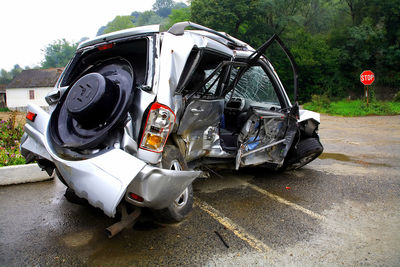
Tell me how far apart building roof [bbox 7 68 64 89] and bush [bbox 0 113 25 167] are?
3940 cm

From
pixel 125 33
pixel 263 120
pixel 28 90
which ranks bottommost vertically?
pixel 263 120

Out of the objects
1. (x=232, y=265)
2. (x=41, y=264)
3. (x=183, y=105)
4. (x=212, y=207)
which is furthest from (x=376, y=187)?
(x=41, y=264)

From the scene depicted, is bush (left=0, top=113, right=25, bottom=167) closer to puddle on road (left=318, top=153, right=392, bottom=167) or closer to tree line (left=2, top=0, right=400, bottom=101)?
puddle on road (left=318, top=153, right=392, bottom=167)

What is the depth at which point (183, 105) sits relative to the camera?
2.95m

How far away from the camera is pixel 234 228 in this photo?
3072mm

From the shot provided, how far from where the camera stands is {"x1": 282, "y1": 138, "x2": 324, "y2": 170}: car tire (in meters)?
4.74

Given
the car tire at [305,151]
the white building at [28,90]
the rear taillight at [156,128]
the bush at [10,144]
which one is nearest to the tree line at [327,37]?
the white building at [28,90]

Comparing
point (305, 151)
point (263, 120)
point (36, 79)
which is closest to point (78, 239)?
point (263, 120)

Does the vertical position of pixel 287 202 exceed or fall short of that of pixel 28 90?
it falls short

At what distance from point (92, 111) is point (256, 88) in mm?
3166

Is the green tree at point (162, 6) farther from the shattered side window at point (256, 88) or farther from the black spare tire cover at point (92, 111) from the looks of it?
the black spare tire cover at point (92, 111)

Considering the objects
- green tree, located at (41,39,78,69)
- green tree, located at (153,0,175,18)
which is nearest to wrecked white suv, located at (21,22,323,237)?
green tree, located at (41,39,78,69)

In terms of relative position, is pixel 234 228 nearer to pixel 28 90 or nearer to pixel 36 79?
pixel 28 90

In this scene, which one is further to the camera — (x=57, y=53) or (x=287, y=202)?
(x=57, y=53)
